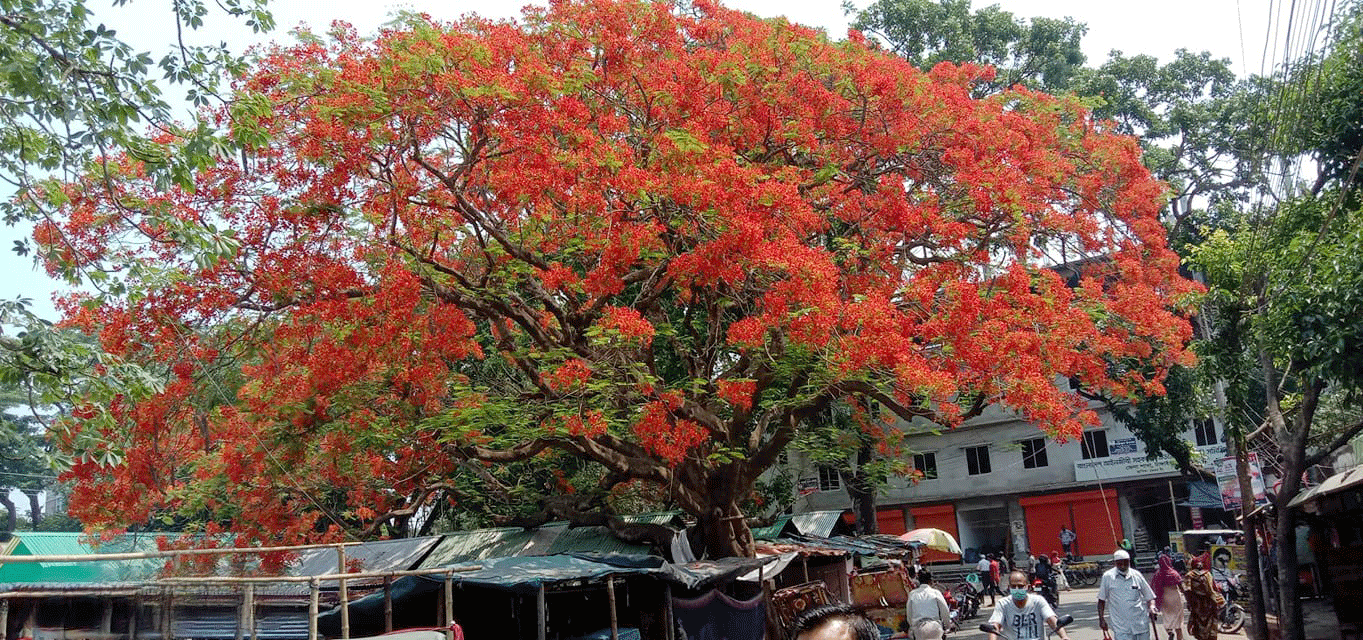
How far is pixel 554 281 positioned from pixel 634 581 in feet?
15.1

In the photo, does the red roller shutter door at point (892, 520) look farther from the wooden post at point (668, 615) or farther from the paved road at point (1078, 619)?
the wooden post at point (668, 615)

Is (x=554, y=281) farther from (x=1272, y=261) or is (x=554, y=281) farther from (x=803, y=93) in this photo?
(x=1272, y=261)

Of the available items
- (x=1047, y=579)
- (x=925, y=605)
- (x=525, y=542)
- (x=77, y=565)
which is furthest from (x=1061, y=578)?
(x=77, y=565)

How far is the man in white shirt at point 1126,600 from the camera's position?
9375mm

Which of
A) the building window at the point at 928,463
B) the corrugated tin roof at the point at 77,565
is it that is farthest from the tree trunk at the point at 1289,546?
the building window at the point at 928,463

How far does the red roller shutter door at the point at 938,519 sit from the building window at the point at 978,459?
143 centimetres

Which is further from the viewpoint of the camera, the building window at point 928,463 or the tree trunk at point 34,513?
the tree trunk at point 34,513

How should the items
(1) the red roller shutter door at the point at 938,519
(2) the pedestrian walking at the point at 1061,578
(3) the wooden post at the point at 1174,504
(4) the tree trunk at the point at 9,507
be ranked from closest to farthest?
(2) the pedestrian walking at the point at 1061,578, (3) the wooden post at the point at 1174,504, (1) the red roller shutter door at the point at 938,519, (4) the tree trunk at the point at 9,507

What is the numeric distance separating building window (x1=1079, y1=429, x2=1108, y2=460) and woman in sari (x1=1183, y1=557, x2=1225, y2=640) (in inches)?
692

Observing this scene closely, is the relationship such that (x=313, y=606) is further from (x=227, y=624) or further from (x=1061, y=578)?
(x=1061, y=578)

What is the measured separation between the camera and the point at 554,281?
Result: 1130 centimetres

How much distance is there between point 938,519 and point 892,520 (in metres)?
1.98

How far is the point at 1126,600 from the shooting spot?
9.47 metres

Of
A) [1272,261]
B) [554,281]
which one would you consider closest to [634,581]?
[554,281]
